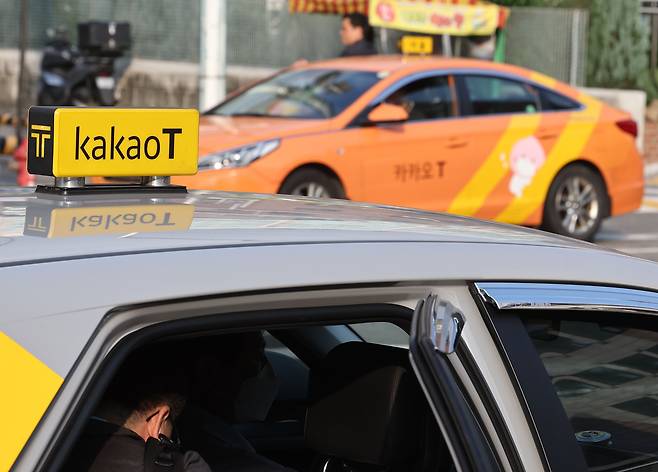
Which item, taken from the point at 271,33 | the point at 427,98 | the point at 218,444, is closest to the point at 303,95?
the point at 427,98

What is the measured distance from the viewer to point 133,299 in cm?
181

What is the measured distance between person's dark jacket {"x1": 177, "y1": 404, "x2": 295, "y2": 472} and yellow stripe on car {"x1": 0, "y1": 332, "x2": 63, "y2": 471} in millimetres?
811

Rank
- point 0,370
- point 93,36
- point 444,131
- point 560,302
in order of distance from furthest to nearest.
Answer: point 93,36
point 444,131
point 560,302
point 0,370

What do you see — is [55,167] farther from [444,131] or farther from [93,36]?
[93,36]

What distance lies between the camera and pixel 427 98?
10.5 m

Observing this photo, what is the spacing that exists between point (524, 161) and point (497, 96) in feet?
1.79

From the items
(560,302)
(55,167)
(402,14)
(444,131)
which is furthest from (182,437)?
(402,14)

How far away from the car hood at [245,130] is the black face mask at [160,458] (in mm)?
6951

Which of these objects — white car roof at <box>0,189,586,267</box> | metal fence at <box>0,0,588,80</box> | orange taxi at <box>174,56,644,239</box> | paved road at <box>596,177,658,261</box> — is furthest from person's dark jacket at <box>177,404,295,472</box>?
metal fence at <box>0,0,588,80</box>

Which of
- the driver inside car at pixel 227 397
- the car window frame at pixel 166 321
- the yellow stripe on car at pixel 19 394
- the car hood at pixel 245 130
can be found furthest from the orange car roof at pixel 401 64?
the yellow stripe on car at pixel 19 394

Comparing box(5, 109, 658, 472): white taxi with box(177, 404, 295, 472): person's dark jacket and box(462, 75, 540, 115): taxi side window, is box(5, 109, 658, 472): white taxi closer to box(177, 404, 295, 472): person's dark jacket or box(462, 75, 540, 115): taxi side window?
box(177, 404, 295, 472): person's dark jacket

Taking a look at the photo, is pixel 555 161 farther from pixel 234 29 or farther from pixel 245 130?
pixel 234 29

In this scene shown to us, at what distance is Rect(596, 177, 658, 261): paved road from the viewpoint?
11256 mm

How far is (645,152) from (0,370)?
18.7 meters
